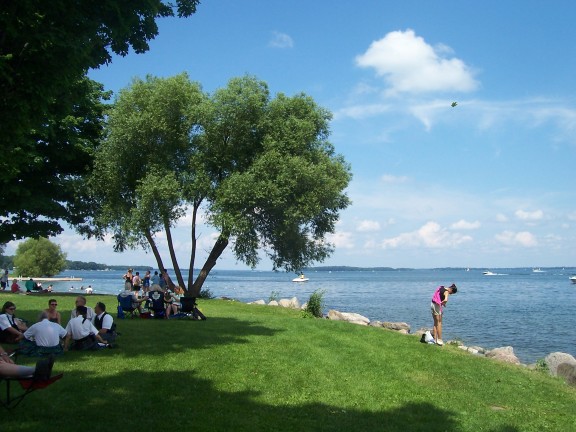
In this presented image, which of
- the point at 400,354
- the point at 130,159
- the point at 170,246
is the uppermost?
the point at 130,159

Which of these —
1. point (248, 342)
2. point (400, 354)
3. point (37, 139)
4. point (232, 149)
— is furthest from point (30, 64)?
point (232, 149)

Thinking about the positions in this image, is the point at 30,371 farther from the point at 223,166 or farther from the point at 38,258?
the point at 38,258

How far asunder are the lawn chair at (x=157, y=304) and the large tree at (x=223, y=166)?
8.71m

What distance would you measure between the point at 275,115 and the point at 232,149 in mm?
2998

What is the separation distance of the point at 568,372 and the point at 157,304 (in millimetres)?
12726

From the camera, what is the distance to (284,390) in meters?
9.21

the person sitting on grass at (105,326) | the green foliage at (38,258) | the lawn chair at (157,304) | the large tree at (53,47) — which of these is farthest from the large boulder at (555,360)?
the green foliage at (38,258)

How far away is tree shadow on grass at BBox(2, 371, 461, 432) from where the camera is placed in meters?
7.07

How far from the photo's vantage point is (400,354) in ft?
43.5

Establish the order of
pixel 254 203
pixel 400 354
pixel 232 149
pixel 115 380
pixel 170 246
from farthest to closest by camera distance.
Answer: pixel 170 246 < pixel 232 149 < pixel 254 203 < pixel 400 354 < pixel 115 380

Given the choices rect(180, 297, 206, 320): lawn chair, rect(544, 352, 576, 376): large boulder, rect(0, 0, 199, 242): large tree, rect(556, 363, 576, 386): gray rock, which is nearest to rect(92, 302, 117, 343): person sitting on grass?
rect(0, 0, 199, 242): large tree

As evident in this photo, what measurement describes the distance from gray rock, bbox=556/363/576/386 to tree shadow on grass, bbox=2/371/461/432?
7798 millimetres

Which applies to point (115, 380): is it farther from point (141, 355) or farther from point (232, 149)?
point (232, 149)

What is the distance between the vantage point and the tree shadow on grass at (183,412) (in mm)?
7074
